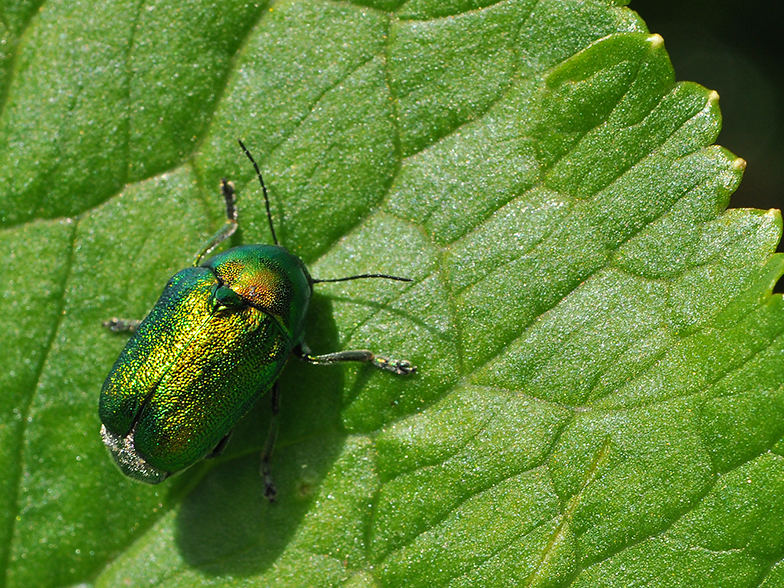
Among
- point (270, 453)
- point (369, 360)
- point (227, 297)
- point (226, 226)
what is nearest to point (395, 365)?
point (369, 360)

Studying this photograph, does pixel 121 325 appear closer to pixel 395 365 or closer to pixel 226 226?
pixel 226 226

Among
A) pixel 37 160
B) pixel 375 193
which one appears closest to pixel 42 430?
pixel 37 160

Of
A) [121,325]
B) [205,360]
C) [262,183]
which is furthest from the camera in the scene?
[121,325]

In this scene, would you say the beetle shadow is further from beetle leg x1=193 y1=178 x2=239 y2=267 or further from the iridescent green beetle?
beetle leg x1=193 y1=178 x2=239 y2=267

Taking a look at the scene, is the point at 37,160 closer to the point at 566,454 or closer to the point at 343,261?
the point at 343,261

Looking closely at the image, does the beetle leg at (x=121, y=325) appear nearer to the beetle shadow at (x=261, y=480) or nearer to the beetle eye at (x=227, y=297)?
the beetle eye at (x=227, y=297)

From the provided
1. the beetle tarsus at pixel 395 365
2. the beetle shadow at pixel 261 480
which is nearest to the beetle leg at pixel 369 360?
the beetle tarsus at pixel 395 365
